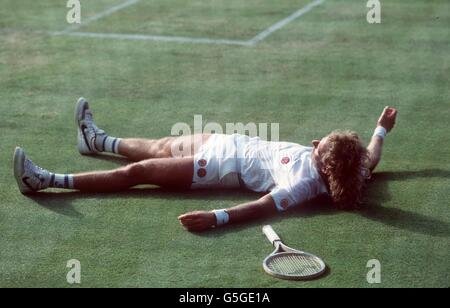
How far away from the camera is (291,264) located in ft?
22.4

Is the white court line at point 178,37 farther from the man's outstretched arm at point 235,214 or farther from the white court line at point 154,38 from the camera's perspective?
the man's outstretched arm at point 235,214

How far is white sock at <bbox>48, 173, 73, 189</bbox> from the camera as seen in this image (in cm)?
822

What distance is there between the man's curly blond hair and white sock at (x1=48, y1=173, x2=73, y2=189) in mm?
2262

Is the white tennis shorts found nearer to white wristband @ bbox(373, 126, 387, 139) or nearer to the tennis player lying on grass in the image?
the tennis player lying on grass

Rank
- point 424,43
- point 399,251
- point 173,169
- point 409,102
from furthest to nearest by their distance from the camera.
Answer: point 424,43 < point 409,102 < point 173,169 < point 399,251

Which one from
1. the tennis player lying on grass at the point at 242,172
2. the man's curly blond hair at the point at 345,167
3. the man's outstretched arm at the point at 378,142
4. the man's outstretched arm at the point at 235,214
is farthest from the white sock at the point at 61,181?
the man's outstretched arm at the point at 378,142

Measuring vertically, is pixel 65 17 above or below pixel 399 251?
above

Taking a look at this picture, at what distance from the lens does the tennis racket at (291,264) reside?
663 cm

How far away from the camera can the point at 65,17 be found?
616 inches

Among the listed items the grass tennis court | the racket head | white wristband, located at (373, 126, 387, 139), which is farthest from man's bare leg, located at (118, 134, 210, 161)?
the racket head

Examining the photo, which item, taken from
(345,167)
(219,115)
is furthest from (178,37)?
(345,167)
